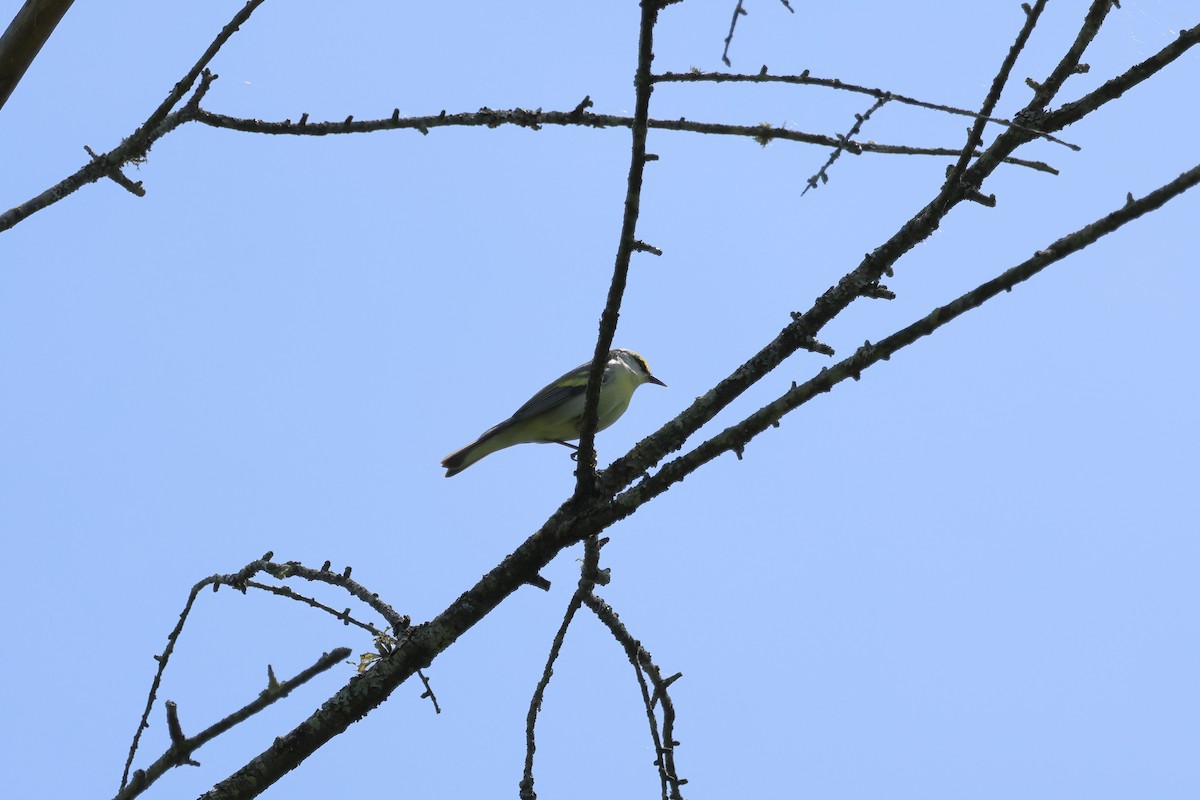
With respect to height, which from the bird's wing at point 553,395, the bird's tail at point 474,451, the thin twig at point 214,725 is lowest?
the thin twig at point 214,725

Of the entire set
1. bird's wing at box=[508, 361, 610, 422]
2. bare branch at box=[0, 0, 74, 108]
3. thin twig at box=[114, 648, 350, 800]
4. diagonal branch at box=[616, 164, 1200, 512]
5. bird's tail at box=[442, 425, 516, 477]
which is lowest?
thin twig at box=[114, 648, 350, 800]

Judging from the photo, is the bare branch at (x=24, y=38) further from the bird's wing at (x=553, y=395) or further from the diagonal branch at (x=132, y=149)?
the bird's wing at (x=553, y=395)

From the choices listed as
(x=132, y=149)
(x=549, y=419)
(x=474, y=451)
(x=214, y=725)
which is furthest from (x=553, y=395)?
(x=214, y=725)

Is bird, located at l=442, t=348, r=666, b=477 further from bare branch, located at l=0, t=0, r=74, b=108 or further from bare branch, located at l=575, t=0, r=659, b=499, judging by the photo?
bare branch, located at l=0, t=0, r=74, b=108

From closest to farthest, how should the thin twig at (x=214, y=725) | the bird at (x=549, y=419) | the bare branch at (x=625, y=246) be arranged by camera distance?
the thin twig at (x=214, y=725) → the bare branch at (x=625, y=246) → the bird at (x=549, y=419)

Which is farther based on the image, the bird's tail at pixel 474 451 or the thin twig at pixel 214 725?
the bird's tail at pixel 474 451

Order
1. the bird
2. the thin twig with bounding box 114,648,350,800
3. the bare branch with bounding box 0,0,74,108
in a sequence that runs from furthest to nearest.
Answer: the bird < the bare branch with bounding box 0,0,74,108 < the thin twig with bounding box 114,648,350,800

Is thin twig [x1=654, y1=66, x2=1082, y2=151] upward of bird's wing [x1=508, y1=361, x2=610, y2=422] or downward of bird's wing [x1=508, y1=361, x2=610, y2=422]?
downward

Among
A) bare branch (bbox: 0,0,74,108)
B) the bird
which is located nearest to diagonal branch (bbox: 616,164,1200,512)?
bare branch (bbox: 0,0,74,108)

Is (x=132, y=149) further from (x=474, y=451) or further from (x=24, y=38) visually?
(x=474, y=451)

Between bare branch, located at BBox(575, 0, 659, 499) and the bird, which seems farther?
the bird

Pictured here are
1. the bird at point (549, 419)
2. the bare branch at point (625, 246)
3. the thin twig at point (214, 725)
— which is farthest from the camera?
the bird at point (549, 419)

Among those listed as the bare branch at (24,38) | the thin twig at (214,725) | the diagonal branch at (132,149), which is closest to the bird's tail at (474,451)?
the diagonal branch at (132,149)

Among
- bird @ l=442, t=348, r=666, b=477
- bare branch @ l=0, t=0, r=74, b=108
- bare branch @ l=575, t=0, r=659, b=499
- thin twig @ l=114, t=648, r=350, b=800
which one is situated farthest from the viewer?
bird @ l=442, t=348, r=666, b=477
